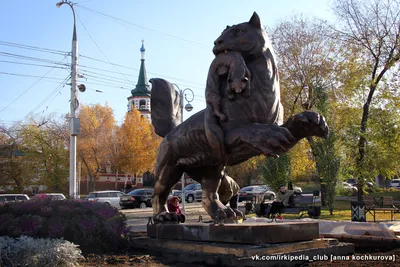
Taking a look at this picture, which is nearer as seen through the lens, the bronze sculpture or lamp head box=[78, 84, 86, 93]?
the bronze sculpture

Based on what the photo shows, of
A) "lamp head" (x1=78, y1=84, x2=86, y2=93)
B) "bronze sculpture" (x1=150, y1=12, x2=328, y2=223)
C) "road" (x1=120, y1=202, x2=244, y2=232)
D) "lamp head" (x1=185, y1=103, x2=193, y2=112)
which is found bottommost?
"road" (x1=120, y1=202, x2=244, y2=232)

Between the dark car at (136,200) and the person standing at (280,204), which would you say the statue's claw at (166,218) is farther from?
the dark car at (136,200)

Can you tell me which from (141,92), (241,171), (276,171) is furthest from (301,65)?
(141,92)

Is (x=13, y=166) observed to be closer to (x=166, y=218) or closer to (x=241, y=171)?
(x=241, y=171)

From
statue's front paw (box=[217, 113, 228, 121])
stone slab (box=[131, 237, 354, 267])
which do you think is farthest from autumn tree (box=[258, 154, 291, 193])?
statue's front paw (box=[217, 113, 228, 121])

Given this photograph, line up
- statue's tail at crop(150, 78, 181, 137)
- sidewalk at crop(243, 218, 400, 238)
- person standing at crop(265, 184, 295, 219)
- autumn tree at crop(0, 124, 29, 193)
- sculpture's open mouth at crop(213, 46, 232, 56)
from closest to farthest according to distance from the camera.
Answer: sculpture's open mouth at crop(213, 46, 232, 56) → sidewalk at crop(243, 218, 400, 238) → statue's tail at crop(150, 78, 181, 137) → person standing at crop(265, 184, 295, 219) → autumn tree at crop(0, 124, 29, 193)

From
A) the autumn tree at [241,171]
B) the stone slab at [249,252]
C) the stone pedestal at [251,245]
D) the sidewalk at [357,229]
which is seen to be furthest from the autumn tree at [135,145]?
the stone pedestal at [251,245]

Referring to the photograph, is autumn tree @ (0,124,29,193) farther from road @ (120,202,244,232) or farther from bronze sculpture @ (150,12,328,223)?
bronze sculpture @ (150,12,328,223)

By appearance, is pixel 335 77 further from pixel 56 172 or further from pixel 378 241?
pixel 56 172

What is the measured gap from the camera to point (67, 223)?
Answer: 23.5 ft

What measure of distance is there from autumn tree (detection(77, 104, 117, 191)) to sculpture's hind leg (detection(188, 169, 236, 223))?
3659 cm

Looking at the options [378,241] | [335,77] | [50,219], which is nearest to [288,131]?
[378,241]

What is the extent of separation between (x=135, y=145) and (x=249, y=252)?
4142 cm

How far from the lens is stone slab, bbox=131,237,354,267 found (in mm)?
Result: 5211
